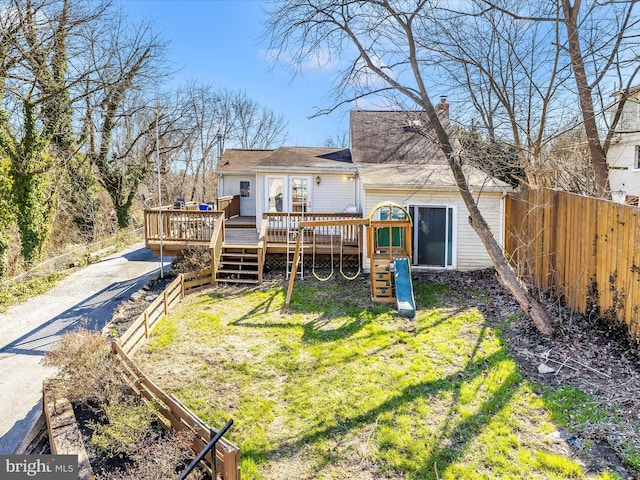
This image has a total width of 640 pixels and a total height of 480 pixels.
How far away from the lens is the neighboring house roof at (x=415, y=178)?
435 inches

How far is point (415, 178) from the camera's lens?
11.8m

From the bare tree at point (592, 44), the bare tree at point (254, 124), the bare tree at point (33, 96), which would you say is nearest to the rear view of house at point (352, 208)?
the bare tree at point (592, 44)

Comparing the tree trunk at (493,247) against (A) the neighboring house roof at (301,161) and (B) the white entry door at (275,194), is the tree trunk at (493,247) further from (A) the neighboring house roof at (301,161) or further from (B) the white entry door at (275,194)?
(B) the white entry door at (275,194)

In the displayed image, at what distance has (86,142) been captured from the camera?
1855 cm

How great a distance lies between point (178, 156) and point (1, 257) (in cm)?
2061

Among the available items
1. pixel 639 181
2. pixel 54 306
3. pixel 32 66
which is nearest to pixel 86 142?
pixel 32 66

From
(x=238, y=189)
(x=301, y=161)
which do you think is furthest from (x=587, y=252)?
(x=238, y=189)

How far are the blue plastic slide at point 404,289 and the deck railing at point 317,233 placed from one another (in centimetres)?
221

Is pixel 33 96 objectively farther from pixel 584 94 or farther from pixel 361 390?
pixel 584 94

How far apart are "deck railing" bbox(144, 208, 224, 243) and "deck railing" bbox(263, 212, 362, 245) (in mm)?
1735

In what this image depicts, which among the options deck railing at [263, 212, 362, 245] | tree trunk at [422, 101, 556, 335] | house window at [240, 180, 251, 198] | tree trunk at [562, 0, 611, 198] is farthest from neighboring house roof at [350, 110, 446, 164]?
tree trunk at [422, 101, 556, 335]

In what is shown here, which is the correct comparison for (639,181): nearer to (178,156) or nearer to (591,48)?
(591,48)

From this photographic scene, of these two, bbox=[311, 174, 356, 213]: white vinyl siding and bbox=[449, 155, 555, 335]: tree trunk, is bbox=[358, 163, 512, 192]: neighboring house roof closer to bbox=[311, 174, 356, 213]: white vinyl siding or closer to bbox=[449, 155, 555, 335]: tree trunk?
bbox=[311, 174, 356, 213]: white vinyl siding

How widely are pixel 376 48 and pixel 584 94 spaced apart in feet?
14.8
